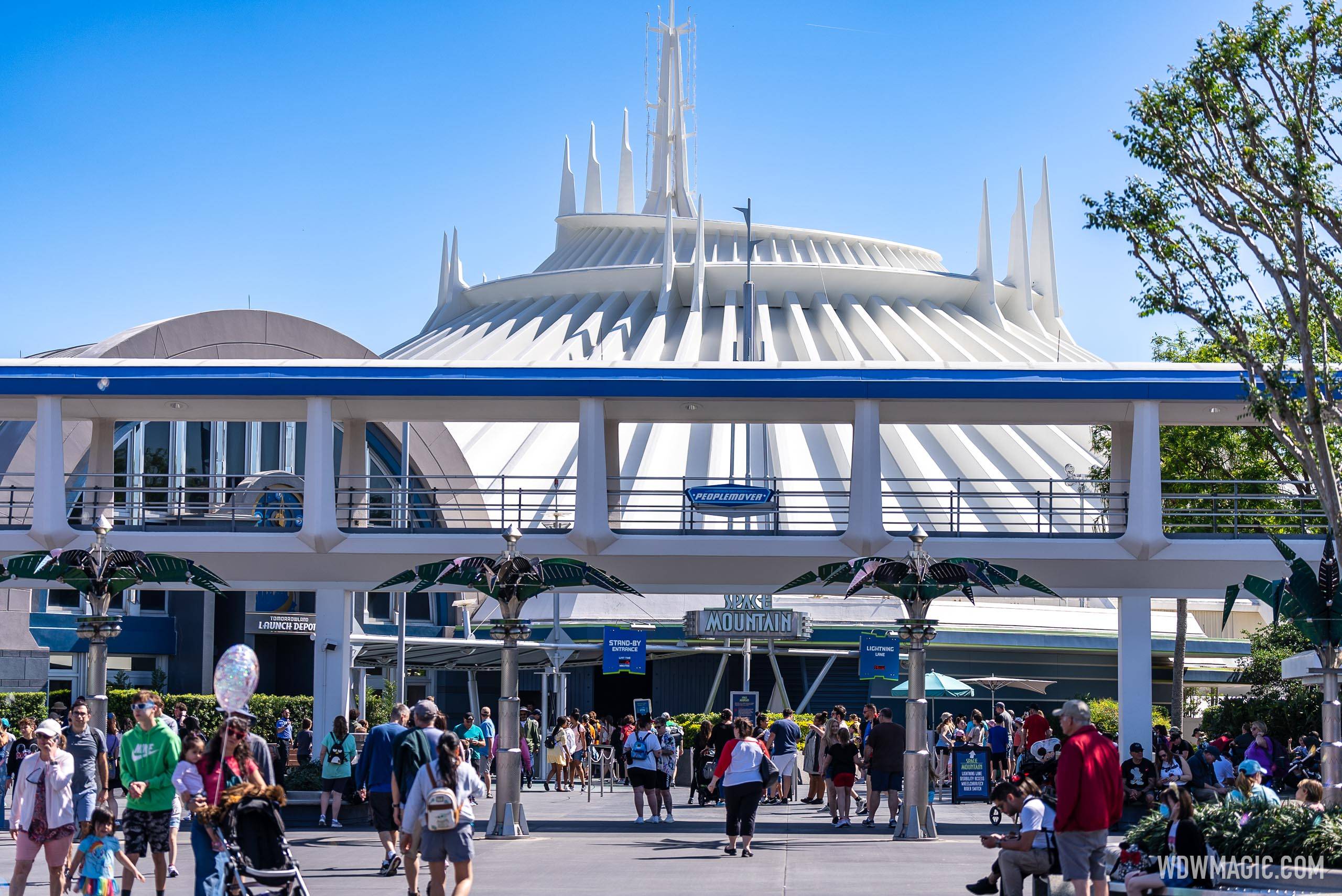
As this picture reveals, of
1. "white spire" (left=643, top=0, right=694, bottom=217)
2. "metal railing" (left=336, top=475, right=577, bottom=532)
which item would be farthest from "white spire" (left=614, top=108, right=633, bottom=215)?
"metal railing" (left=336, top=475, right=577, bottom=532)

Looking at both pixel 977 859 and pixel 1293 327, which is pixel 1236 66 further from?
pixel 977 859

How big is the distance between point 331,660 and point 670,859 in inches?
389

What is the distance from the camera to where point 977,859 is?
52.6 ft

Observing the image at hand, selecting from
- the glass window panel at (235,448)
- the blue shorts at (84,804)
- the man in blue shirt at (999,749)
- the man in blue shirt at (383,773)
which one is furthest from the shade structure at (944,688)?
the blue shorts at (84,804)

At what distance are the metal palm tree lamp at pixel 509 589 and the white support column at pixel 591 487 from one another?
3129mm

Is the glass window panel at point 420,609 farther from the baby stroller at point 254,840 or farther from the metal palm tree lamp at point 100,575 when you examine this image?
the baby stroller at point 254,840

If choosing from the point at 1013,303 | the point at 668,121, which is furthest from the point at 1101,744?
the point at 668,121

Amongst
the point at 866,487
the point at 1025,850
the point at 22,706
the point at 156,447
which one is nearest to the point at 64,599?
the point at 156,447

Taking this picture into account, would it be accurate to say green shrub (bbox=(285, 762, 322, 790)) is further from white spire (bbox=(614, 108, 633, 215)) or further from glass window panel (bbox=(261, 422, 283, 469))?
white spire (bbox=(614, 108, 633, 215))

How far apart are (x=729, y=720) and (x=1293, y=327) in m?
10.0

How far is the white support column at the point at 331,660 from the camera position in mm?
24328

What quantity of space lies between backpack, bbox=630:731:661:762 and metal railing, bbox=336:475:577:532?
530 centimetres

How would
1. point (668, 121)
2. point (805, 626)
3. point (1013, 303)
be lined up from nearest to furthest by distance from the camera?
point (805, 626)
point (1013, 303)
point (668, 121)

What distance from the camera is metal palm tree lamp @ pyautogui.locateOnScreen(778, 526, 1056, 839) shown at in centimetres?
1834
